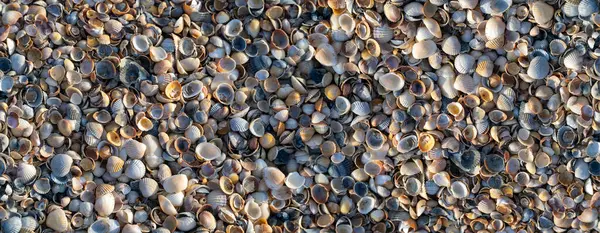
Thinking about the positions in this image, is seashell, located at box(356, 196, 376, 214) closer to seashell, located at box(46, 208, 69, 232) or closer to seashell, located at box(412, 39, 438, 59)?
seashell, located at box(412, 39, 438, 59)

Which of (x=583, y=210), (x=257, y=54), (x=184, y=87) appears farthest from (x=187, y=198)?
(x=583, y=210)

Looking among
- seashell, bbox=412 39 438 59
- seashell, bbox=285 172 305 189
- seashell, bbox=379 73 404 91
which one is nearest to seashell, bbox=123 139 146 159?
seashell, bbox=285 172 305 189

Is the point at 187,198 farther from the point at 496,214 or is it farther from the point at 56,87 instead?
the point at 496,214

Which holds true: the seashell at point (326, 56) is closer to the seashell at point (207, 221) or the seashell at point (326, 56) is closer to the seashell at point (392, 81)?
the seashell at point (392, 81)

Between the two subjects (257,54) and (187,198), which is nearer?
(187,198)

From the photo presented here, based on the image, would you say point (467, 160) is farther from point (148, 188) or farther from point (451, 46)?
point (148, 188)

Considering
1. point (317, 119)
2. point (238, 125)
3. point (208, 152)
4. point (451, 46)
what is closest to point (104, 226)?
point (208, 152)

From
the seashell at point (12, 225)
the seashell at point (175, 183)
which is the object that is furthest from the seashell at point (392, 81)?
the seashell at point (12, 225)
